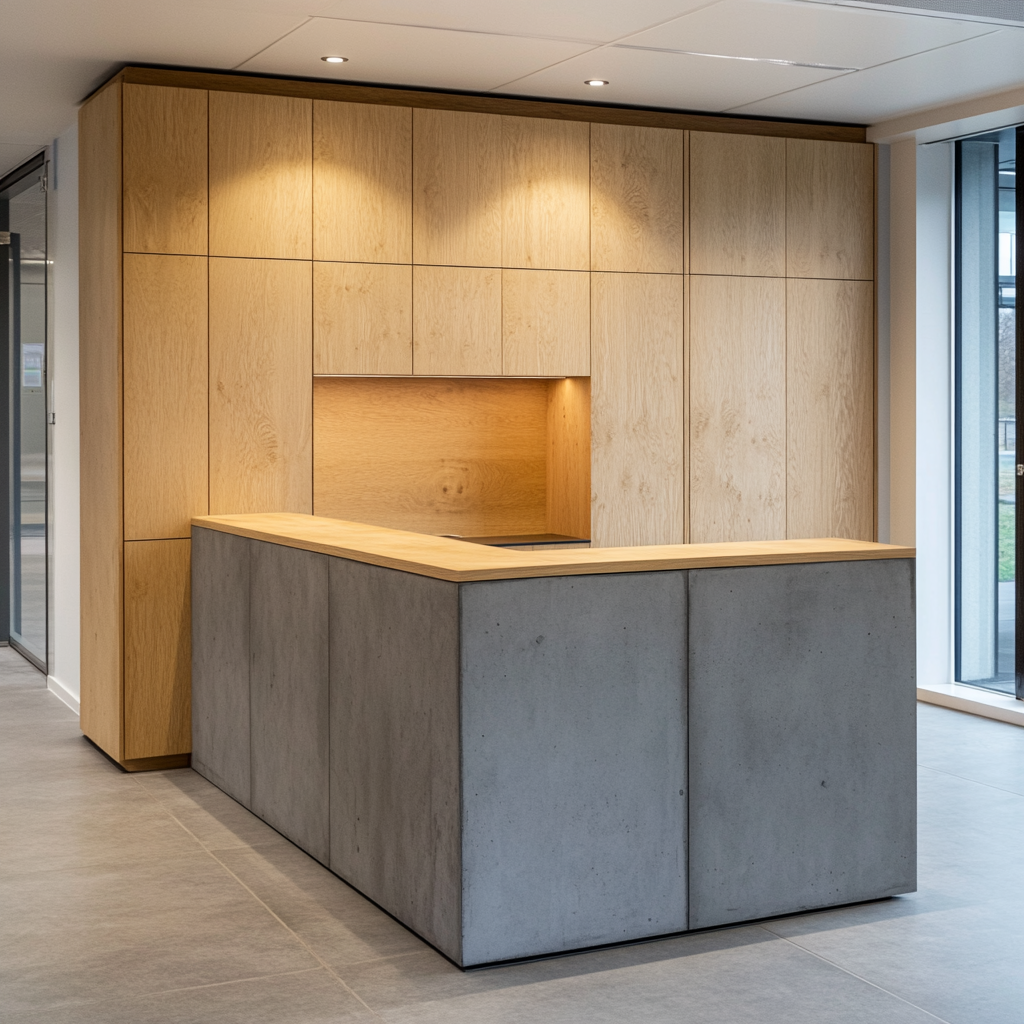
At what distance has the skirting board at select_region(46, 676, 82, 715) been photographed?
6.89m

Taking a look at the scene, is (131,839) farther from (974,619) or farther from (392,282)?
(974,619)

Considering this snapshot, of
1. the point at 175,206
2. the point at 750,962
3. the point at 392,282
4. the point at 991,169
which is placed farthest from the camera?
the point at 991,169

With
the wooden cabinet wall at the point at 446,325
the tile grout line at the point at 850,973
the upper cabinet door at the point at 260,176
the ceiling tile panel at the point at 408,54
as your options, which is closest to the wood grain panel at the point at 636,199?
the wooden cabinet wall at the point at 446,325

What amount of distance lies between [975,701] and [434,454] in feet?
9.81

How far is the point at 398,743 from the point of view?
383cm

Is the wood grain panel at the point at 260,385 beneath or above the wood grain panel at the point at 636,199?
beneath

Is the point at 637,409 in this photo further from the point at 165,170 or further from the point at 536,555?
the point at 536,555

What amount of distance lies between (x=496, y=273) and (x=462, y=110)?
744mm

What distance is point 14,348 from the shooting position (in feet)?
27.8

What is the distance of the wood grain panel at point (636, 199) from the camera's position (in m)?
6.44

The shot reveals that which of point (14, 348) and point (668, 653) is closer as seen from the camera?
point (668, 653)

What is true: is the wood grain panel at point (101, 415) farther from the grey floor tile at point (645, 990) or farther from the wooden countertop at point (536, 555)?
the grey floor tile at point (645, 990)

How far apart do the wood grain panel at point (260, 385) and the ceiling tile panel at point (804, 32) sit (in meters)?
1.83

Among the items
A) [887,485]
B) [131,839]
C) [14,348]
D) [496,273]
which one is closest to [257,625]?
[131,839]
